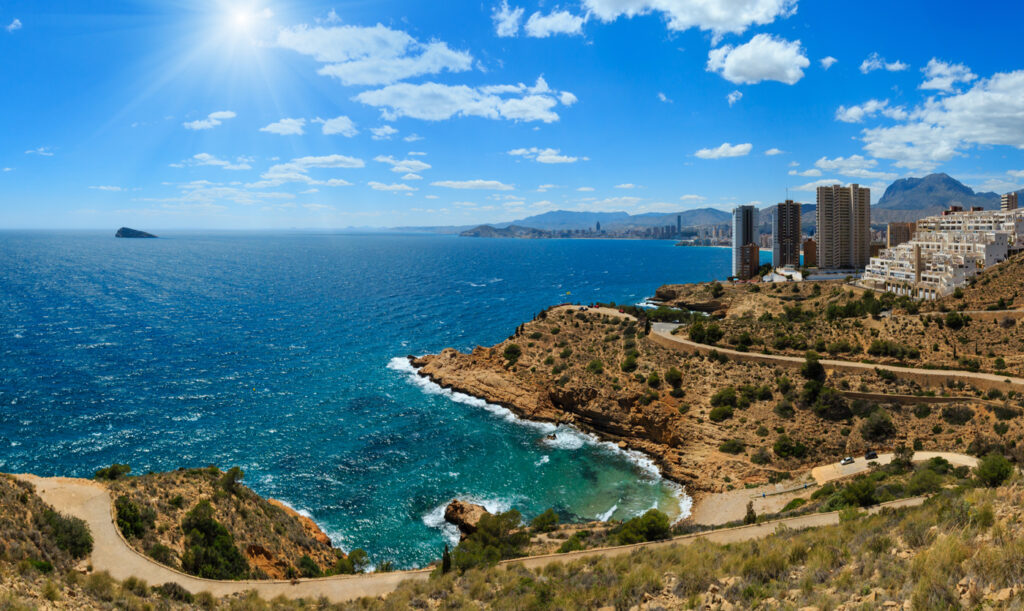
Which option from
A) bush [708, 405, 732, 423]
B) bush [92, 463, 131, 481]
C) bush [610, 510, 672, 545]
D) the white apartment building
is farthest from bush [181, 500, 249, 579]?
the white apartment building

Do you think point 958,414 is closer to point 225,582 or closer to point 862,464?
point 862,464

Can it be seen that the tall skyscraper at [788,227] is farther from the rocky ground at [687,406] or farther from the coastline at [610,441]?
the coastline at [610,441]

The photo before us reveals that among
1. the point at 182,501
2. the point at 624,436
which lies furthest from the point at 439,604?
the point at 624,436

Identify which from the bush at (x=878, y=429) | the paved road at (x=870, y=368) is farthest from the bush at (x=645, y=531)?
the paved road at (x=870, y=368)

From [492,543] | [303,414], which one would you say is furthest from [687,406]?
[303,414]

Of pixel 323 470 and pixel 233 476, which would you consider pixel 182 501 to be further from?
pixel 323 470

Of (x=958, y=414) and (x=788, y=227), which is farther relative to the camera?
(x=788, y=227)
